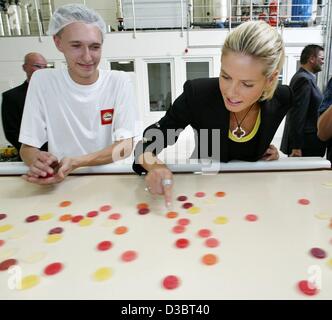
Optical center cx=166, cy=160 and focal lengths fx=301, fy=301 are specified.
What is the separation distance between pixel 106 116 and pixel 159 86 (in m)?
3.71

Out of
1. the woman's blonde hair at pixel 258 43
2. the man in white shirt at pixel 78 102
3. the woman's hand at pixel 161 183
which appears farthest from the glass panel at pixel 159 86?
the woman's hand at pixel 161 183

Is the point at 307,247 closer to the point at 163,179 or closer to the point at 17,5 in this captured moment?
the point at 163,179

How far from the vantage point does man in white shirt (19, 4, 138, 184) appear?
3.92 feet

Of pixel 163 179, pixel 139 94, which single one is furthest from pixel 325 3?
pixel 163 179

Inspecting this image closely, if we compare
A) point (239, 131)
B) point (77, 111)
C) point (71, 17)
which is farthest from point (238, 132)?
point (71, 17)

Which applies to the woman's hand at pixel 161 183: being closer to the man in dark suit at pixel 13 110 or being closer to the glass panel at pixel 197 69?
the man in dark suit at pixel 13 110

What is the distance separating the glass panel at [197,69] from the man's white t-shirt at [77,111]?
3.61 metres

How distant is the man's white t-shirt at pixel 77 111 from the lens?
4.10 ft

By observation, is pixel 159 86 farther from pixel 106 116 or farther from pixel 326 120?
pixel 326 120

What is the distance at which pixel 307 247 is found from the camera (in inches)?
23.9

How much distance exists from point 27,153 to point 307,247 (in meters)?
1.00

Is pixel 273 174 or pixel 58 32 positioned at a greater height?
pixel 58 32

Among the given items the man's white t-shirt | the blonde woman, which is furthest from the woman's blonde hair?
the man's white t-shirt

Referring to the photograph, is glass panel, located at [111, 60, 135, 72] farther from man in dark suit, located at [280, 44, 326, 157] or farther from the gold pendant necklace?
the gold pendant necklace
